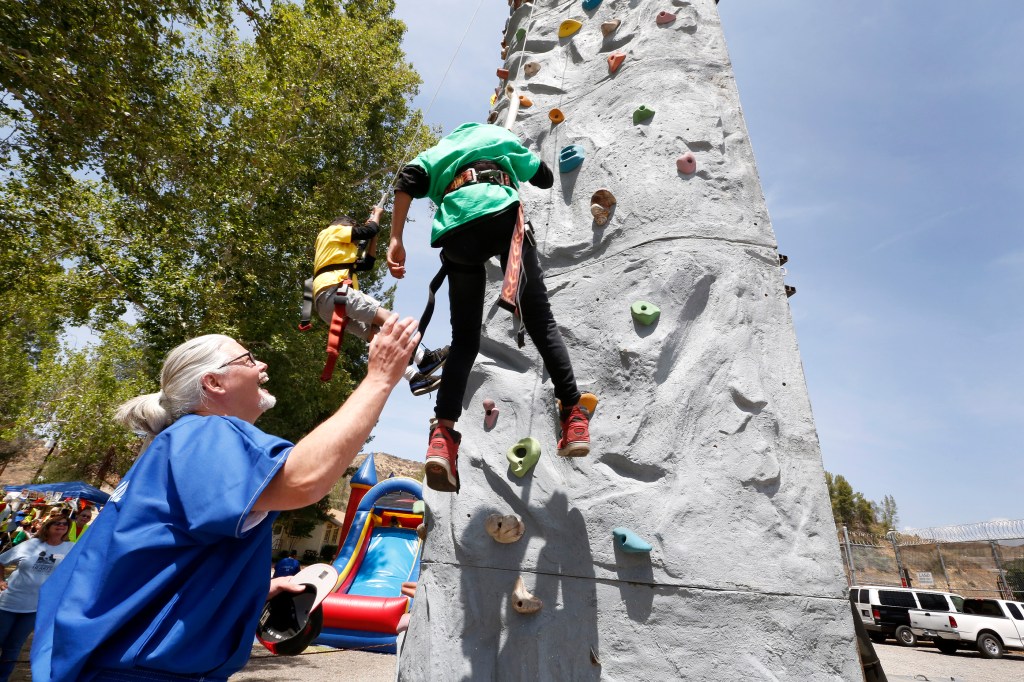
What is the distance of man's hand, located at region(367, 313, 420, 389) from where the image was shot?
1466mm

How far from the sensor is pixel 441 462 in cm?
245

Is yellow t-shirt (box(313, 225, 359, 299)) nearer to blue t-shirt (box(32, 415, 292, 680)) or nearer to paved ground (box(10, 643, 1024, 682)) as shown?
blue t-shirt (box(32, 415, 292, 680))

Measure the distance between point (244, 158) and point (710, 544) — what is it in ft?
32.7

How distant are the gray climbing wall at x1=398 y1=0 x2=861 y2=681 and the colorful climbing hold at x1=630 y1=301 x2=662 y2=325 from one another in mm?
39

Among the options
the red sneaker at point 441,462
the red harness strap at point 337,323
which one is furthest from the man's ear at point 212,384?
the red harness strap at point 337,323

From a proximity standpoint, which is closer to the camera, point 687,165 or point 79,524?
point 687,165

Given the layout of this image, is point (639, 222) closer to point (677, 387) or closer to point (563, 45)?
point (677, 387)

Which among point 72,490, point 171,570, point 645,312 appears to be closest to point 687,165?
point 645,312

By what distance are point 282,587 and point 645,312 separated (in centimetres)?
209

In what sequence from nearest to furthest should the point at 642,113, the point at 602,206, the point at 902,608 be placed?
1. the point at 602,206
2. the point at 642,113
3. the point at 902,608

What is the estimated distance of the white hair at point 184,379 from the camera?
160 centimetres

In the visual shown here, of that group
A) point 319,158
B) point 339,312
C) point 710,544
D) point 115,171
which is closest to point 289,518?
point 319,158

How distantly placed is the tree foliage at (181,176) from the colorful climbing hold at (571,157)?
16.7 feet

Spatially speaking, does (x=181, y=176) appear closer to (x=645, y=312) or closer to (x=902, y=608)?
(x=645, y=312)
